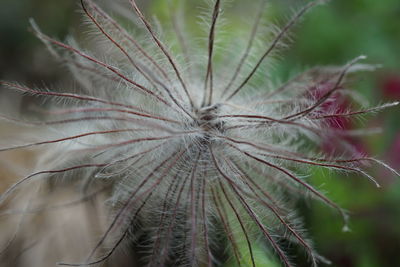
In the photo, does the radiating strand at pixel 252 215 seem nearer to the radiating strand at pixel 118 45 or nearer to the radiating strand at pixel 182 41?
the radiating strand at pixel 118 45

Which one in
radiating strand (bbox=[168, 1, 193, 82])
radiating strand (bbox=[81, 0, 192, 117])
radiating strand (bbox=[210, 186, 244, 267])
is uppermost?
radiating strand (bbox=[168, 1, 193, 82])

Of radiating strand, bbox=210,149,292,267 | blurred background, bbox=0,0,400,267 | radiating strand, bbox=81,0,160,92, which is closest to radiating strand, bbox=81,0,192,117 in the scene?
radiating strand, bbox=81,0,160,92

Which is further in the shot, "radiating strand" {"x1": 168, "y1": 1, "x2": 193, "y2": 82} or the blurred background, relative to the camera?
the blurred background

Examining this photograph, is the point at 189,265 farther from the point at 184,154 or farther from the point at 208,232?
the point at 184,154

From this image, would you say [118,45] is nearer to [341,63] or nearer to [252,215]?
[252,215]

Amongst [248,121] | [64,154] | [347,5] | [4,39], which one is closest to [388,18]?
[347,5]

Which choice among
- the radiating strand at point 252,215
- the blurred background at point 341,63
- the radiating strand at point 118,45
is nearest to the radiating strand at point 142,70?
the radiating strand at point 118,45

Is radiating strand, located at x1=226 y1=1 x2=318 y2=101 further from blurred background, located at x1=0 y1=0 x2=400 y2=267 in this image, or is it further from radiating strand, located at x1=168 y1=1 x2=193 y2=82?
blurred background, located at x1=0 y1=0 x2=400 y2=267

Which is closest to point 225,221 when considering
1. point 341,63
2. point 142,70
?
point 142,70
